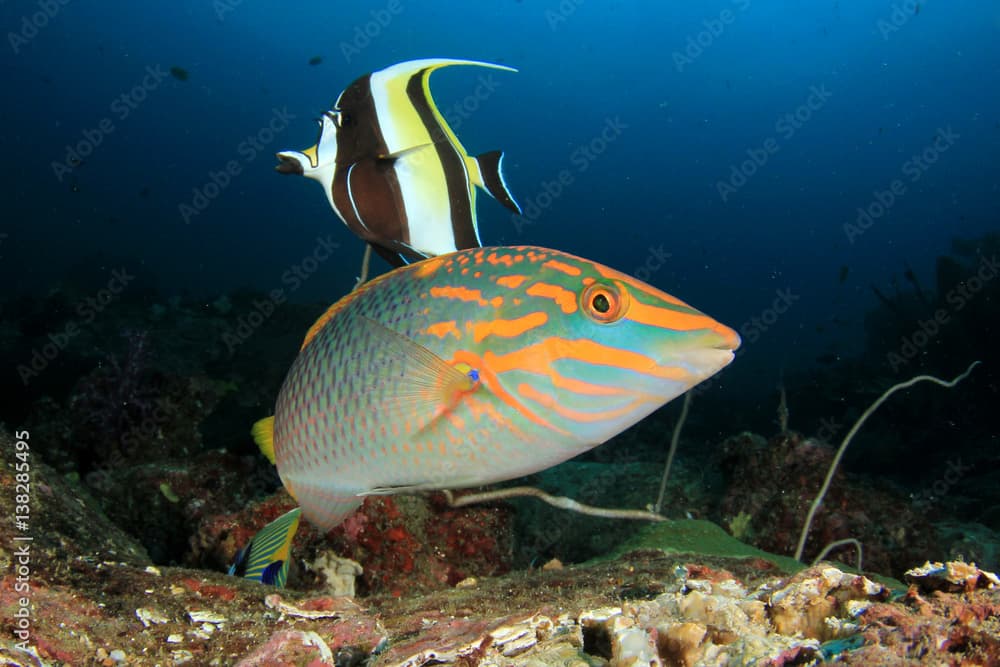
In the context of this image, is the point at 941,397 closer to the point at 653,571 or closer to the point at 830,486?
the point at 830,486

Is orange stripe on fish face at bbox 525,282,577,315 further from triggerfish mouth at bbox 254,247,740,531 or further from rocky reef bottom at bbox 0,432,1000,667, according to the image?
rocky reef bottom at bbox 0,432,1000,667

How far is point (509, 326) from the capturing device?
134 centimetres

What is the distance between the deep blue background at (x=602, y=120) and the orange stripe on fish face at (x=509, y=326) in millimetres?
72608

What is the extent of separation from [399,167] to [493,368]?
2.68ft

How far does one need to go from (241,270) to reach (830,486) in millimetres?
75649

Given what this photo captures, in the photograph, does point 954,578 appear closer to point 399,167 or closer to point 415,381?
point 415,381

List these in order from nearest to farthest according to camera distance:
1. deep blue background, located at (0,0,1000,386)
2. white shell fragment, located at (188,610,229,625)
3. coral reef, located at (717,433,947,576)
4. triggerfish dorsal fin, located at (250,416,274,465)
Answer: triggerfish dorsal fin, located at (250,416,274,465), white shell fragment, located at (188,610,229,625), coral reef, located at (717,433,947,576), deep blue background, located at (0,0,1000,386)

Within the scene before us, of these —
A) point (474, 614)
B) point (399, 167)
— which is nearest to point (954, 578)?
point (474, 614)

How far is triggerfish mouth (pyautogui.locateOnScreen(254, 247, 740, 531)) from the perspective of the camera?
1283 millimetres

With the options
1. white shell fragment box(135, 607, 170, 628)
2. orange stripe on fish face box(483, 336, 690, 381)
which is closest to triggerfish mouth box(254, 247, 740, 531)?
orange stripe on fish face box(483, 336, 690, 381)

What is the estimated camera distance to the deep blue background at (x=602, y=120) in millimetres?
78375

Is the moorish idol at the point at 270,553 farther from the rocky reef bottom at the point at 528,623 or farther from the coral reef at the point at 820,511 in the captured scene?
the coral reef at the point at 820,511

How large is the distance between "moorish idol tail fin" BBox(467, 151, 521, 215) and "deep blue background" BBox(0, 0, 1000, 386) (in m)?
72.0

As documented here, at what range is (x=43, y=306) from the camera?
16.2 meters
